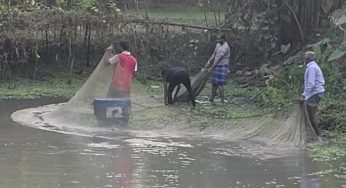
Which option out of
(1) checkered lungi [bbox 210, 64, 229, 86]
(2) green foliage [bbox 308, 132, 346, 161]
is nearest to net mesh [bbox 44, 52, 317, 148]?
(2) green foliage [bbox 308, 132, 346, 161]

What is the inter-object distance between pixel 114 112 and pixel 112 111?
0.17ft

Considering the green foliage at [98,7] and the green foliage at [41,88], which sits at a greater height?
the green foliage at [98,7]

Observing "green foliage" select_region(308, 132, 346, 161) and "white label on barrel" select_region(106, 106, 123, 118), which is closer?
"green foliage" select_region(308, 132, 346, 161)

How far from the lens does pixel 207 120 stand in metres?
13.3

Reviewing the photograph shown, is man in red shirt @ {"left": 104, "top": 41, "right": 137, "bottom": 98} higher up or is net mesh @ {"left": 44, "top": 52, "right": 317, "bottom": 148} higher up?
man in red shirt @ {"left": 104, "top": 41, "right": 137, "bottom": 98}

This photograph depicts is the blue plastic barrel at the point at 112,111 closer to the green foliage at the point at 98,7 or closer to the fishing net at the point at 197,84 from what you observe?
the fishing net at the point at 197,84

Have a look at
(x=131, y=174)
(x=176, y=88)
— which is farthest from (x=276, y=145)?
(x=176, y=88)

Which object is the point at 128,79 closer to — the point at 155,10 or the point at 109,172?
the point at 109,172

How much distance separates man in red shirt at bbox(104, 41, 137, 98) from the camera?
12969 mm

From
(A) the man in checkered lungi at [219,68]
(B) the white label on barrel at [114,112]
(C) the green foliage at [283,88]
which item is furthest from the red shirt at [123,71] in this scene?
(C) the green foliage at [283,88]

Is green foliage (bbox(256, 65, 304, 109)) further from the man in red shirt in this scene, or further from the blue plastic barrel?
the blue plastic barrel

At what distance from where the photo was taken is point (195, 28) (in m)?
21.8

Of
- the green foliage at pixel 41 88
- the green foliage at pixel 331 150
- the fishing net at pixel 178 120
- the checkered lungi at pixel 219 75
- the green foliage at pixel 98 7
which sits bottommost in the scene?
the green foliage at pixel 41 88

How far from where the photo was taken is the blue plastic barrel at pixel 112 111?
41.1 feet
